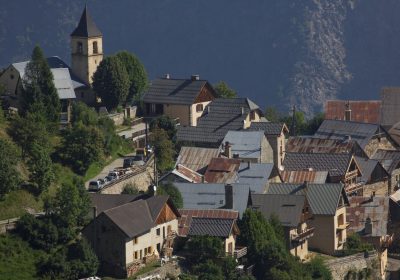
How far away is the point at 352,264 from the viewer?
11356cm

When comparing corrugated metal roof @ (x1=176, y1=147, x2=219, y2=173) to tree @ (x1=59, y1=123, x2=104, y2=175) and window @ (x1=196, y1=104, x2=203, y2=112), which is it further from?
window @ (x1=196, y1=104, x2=203, y2=112)

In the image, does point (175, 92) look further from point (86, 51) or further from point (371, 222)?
point (371, 222)

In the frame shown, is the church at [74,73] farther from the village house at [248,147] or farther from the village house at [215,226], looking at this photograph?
the village house at [215,226]

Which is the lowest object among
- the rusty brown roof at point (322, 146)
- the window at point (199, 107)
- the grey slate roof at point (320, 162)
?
the grey slate roof at point (320, 162)

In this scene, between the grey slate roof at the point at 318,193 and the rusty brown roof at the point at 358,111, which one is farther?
the rusty brown roof at the point at 358,111

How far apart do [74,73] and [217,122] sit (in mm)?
11589

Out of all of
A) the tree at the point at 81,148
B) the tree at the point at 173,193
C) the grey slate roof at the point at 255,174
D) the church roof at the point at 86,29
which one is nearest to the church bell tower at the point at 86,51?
the church roof at the point at 86,29

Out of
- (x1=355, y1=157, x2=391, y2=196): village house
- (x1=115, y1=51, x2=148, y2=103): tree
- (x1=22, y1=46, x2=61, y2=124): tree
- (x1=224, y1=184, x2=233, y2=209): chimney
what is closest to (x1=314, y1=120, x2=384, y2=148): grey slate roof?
(x1=355, y1=157, x2=391, y2=196): village house

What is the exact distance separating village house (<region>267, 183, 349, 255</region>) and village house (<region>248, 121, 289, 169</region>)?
929 cm

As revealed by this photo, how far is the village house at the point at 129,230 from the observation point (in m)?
102

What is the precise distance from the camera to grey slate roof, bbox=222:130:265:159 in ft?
406

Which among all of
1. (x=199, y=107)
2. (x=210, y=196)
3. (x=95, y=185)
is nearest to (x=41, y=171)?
(x=95, y=185)

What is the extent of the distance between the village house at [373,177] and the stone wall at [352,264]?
13036mm

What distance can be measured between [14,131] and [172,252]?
47.9ft
